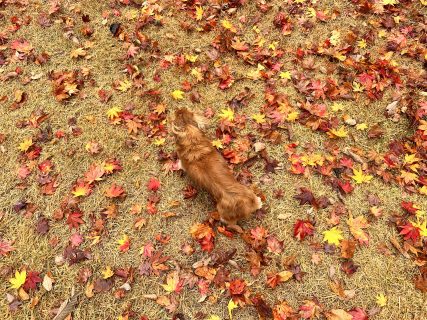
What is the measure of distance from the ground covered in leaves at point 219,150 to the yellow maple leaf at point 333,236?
2 centimetres

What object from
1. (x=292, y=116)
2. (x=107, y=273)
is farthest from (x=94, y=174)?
(x=292, y=116)

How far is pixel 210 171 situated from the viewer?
3.70 meters

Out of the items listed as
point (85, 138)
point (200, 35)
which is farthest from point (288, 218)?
point (200, 35)

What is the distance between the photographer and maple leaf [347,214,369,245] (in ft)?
12.6

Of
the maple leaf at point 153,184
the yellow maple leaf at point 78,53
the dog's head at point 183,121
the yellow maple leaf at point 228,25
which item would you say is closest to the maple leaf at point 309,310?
the maple leaf at point 153,184

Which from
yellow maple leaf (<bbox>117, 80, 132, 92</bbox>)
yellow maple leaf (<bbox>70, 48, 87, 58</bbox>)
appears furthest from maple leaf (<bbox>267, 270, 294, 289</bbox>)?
yellow maple leaf (<bbox>70, 48, 87, 58</bbox>)

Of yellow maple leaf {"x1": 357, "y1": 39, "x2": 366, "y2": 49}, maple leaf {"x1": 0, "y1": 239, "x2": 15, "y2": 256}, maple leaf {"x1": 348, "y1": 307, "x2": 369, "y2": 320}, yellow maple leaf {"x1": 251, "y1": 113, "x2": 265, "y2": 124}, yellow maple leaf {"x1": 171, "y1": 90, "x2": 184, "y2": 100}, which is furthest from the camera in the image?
yellow maple leaf {"x1": 357, "y1": 39, "x2": 366, "y2": 49}

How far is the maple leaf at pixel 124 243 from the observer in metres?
3.95

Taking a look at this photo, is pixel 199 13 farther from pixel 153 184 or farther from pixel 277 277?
pixel 277 277

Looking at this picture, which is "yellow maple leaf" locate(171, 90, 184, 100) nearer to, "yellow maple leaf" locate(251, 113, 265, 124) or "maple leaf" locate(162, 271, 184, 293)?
"yellow maple leaf" locate(251, 113, 265, 124)

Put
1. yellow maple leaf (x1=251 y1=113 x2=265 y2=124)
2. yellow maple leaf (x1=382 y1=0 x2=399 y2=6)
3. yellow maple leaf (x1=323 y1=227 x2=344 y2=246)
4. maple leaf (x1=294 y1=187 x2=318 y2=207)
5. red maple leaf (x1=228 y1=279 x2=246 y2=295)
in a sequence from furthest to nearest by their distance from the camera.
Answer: yellow maple leaf (x1=382 y1=0 x2=399 y2=6), yellow maple leaf (x1=251 y1=113 x2=265 y2=124), maple leaf (x1=294 y1=187 x2=318 y2=207), yellow maple leaf (x1=323 y1=227 x2=344 y2=246), red maple leaf (x1=228 y1=279 x2=246 y2=295)

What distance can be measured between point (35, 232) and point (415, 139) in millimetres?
4596

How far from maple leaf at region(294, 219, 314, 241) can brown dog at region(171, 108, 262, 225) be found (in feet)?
1.54

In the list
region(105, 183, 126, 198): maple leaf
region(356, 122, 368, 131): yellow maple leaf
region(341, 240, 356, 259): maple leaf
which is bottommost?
region(341, 240, 356, 259): maple leaf
